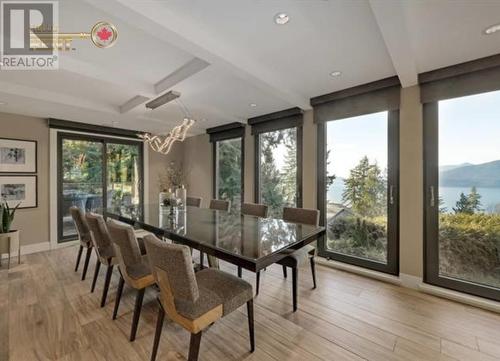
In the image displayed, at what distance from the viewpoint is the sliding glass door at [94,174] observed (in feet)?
14.8

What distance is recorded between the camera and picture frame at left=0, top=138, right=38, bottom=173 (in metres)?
3.83

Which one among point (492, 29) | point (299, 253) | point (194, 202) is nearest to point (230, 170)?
point (194, 202)

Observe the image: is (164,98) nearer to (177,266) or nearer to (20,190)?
(177,266)

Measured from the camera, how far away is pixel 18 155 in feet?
13.0

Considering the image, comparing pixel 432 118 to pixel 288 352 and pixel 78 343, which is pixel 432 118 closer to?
pixel 288 352

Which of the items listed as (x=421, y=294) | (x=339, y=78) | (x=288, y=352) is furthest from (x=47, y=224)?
(x=421, y=294)

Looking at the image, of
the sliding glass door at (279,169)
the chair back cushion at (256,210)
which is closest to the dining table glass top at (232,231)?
the chair back cushion at (256,210)

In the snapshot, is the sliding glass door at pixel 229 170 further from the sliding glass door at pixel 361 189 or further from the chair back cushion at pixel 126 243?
the chair back cushion at pixel 126 243

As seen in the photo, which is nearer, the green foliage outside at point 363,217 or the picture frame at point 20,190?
A: the green foliage outside at point 363,217

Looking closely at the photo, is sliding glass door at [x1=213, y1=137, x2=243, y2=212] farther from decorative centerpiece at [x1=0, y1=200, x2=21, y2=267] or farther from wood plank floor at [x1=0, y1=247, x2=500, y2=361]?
decorative centerpiece at [x1=0, y1=200, x2=21, y2=267]

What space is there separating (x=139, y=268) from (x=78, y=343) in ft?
2.20

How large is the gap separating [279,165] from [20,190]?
4.46 meters

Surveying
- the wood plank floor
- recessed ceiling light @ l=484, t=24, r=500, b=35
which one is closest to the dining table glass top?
the wood plank floor

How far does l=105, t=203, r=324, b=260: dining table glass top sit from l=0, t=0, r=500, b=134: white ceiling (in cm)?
158
